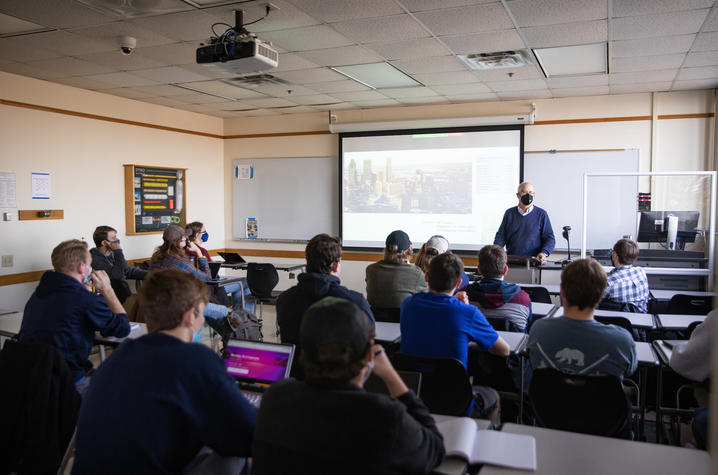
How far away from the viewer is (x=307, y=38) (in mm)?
4523

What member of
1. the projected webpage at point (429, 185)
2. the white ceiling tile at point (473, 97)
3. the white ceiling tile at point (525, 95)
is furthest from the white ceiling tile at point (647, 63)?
the projected webpage at point (429, 185)

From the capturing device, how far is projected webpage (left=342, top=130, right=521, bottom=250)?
23.7 ft

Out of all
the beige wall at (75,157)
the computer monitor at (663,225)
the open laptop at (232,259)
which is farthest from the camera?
the open laptop at (232,259)

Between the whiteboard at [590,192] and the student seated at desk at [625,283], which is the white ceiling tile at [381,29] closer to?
the student seated at desk at [625,283]

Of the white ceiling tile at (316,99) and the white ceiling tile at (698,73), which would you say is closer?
the white ceiling tile at (698,73)

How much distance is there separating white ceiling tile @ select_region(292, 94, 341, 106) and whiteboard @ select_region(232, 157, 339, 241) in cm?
102

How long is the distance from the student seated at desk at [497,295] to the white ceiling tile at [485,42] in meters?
2.03

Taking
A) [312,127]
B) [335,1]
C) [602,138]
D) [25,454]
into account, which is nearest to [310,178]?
[312,127]

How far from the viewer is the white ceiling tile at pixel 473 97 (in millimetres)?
6859

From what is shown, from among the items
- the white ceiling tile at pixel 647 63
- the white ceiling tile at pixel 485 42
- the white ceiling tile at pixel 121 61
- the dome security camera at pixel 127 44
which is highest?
the white ceiling tile at pixel 485 42

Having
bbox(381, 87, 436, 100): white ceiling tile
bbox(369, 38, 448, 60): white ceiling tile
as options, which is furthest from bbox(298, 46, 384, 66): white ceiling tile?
bbox(381, 87, 436, 100): white ceiling tile

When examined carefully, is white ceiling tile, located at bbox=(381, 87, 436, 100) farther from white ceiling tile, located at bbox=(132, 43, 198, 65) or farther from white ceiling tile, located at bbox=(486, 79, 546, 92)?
white ceiling tile, located at bbox=(132, 43, 198, 65)

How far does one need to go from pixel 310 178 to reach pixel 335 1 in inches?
186

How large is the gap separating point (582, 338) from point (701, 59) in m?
4.10
